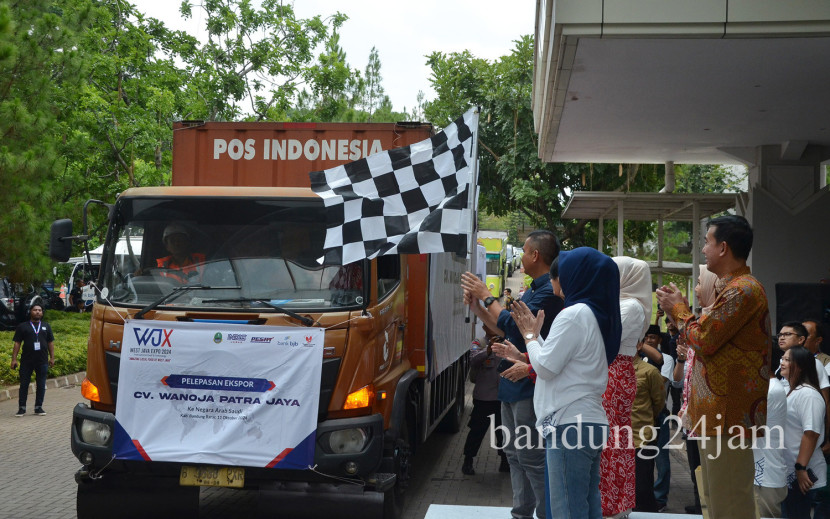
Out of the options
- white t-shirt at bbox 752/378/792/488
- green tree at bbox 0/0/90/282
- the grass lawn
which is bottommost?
the grass lawn

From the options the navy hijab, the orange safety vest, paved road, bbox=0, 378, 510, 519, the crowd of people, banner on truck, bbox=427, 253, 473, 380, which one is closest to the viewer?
the crowd of people

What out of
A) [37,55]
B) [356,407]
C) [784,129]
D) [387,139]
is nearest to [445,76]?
[37,55]

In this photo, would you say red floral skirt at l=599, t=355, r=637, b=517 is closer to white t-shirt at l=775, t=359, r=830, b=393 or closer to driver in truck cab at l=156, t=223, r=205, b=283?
white t-shirt at l=775, t=359, r=830, b=393

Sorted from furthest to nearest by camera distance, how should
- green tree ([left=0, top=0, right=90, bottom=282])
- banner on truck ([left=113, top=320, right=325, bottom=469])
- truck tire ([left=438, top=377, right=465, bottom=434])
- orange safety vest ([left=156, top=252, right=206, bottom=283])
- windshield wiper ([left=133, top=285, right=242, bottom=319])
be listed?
green tree ([left=0, top=0, right=90, bottom=282]) < truck tire ([left=438, top=377, right=465, bottom=434]) < orange safety vest ([left=156, top=252, right=206, bottom=283]) < windshield wiper ([left=133, top=285, right=242, bottom=319]) < banner on truck ([left=113, top=320, right=325, bottom=469])

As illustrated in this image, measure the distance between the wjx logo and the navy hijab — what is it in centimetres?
300

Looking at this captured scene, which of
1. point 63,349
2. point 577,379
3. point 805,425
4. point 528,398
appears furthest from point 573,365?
point 63,349

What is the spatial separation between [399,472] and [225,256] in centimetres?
210

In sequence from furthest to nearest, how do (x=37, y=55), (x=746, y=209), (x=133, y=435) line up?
(x=37, y=55)
(x=746, y=209)
(x=133, y=435)

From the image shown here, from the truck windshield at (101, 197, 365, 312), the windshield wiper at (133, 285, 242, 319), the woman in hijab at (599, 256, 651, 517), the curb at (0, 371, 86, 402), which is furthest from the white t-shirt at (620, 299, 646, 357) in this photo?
the curb at (0, 371, 86, 402)

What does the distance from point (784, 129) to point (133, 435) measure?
385 inches

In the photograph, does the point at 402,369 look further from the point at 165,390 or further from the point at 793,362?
the point at 793,362

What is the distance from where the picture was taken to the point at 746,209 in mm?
14141

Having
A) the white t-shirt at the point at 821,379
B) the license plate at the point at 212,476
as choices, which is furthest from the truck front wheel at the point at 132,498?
the white t-shirt at the point at 821,379

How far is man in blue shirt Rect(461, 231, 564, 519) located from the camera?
547 cm
